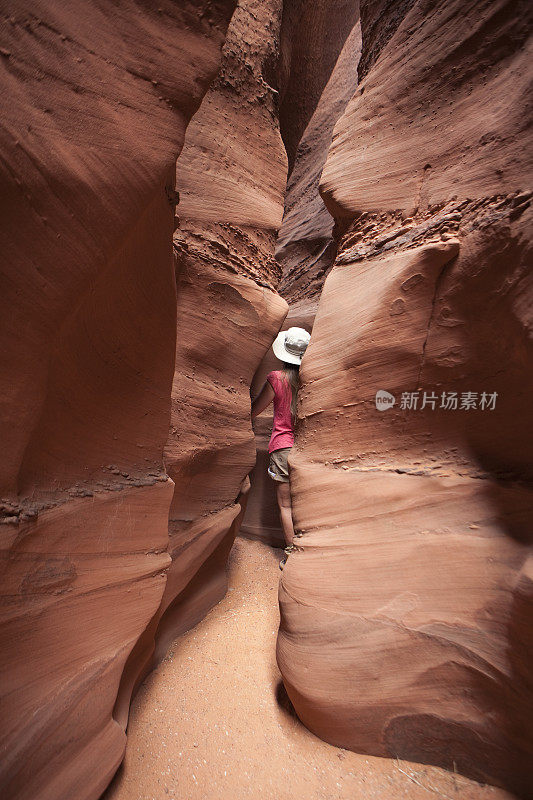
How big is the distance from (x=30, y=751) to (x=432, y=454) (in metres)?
1.66

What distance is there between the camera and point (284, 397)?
125 inches

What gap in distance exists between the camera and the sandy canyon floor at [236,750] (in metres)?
1.41

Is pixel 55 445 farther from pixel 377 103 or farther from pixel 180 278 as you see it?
pixel 377 103

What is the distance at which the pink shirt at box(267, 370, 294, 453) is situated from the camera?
3182 millimetres

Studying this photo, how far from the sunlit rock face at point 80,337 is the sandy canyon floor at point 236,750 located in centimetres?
23

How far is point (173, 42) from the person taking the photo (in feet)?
3.60

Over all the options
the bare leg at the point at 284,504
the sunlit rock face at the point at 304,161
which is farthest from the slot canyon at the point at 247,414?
the sunlit rock face at the point at 304,161

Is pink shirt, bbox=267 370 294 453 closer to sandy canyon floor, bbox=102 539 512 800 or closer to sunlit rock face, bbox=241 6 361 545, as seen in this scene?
sunlit rock face, bbox=241 6 361 545

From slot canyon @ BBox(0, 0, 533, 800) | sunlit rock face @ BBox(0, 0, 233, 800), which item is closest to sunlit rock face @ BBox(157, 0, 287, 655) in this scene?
slot canyon @ BBox(0, 0, 533, 800)

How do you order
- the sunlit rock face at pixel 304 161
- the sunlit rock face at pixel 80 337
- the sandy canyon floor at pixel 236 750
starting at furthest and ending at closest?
the sunlit rock face at pixel 304 161, the sandy canyon floor at pixel 236 750, the sunlit rock face at pixel 80 337

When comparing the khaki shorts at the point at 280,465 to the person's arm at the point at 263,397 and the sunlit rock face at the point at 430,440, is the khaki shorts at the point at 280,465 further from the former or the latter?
the sunlit rock face at the point at 430,440

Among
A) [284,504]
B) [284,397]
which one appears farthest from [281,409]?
[284,504]

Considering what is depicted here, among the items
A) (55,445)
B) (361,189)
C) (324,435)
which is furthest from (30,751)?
(361,189)

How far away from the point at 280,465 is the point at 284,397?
0.54m
